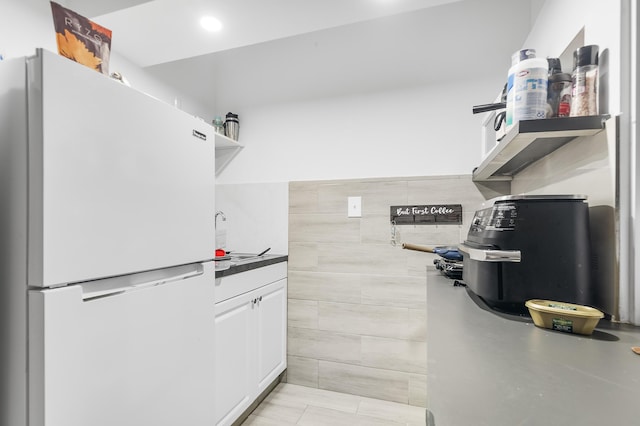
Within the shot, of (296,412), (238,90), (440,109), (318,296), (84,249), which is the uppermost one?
(238,90)

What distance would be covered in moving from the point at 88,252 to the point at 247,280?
3.07ft

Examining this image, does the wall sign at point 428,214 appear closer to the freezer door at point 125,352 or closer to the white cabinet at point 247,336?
the white cabinet at point 247,336

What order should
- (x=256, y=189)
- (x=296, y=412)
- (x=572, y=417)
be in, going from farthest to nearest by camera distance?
(x=256, y=189) < (x=296, y=412) < (x=572, y=417)

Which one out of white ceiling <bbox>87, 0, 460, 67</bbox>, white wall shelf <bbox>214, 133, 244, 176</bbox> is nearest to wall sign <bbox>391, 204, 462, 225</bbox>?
white ceiling <bbox>87, 0, 460, 67</bbox>

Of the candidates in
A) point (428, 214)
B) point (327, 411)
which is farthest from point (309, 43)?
point (327, 411)

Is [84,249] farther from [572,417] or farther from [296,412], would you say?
[296,412]

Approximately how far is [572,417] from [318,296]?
6.11 ft

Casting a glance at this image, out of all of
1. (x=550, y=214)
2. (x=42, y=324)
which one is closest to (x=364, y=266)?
(x=550, y=214)

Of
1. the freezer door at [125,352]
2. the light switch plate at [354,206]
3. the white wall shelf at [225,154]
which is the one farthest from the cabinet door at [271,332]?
the white wall shelf at [225,154]

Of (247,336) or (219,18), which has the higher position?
(219,18)

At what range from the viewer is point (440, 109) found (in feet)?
6.66

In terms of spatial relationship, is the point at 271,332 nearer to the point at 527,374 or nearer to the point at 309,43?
the point at 527,374

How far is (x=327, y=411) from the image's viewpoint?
6.13 feet

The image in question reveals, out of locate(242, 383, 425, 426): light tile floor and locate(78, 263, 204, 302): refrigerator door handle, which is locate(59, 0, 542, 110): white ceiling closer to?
locate(78, 263, 204, 302): refrigerator door handle
